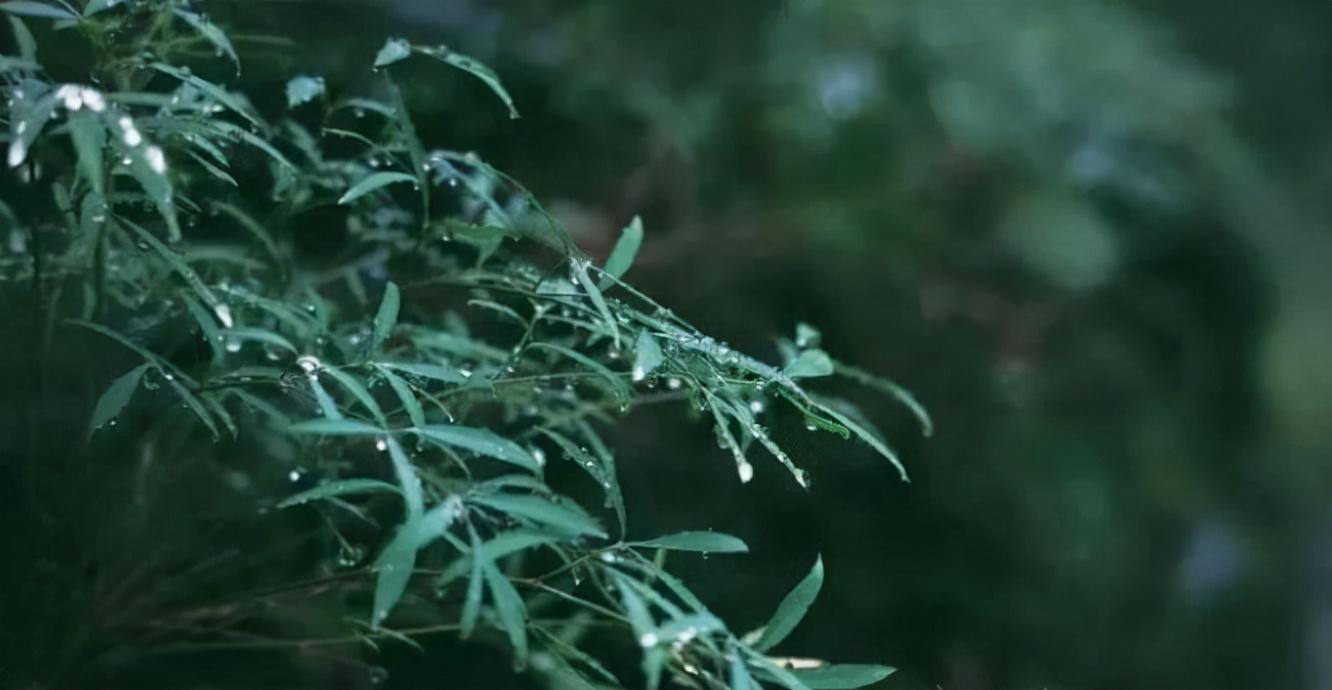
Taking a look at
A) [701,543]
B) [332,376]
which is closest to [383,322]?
[332,376]

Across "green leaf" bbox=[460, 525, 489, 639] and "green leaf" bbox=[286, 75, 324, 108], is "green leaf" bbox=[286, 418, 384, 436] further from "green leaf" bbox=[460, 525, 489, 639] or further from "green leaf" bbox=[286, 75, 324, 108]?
"green leaf" bbox=[286, 75, 324, 108]

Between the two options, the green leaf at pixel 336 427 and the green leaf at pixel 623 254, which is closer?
the green leaf at pixel 336 427

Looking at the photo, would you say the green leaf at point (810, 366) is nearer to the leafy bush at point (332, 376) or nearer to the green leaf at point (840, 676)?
the leafy bush at point (332, 376)

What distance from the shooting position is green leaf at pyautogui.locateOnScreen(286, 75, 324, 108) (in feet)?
1.62

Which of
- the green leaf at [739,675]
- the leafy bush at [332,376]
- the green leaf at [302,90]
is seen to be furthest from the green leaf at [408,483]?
the green leaf at [302,90]

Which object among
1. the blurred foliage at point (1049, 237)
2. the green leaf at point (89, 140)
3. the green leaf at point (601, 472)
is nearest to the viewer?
the green leaf at point (89, 140)

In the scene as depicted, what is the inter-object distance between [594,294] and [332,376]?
0.31 ft

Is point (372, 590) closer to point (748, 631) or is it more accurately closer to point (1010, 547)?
point (748, 631)

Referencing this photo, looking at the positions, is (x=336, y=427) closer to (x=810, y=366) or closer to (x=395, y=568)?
(x=395, y=568)

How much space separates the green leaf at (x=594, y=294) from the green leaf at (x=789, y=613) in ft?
0.35

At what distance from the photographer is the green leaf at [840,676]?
1.21 ft

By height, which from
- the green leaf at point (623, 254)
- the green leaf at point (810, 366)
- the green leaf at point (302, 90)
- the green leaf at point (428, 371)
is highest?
the green leaf at point (810, 366)

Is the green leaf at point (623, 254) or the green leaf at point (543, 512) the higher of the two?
the green leaf at point (623, 254)

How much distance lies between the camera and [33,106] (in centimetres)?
33
